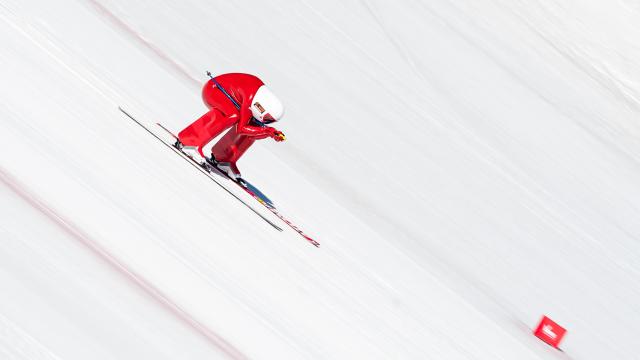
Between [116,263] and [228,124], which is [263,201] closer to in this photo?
[228,124]

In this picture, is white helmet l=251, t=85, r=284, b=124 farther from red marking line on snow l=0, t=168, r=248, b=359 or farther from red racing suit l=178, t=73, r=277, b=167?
red marking line on snow l=0, t=168, r=248, b=359

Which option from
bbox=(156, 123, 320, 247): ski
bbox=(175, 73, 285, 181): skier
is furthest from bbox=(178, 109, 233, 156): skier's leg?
bbox=(156, 123, 320, 247): ski

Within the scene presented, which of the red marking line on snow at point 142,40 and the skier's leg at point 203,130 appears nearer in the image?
the skier's leg at point 203,130

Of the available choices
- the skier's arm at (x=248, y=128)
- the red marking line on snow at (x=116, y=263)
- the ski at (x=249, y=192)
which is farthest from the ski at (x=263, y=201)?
the red marking line on snow at (x=116, y=263)

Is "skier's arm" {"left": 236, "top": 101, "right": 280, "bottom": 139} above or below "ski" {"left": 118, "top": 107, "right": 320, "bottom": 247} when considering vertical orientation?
above

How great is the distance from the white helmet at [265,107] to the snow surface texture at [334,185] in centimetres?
52

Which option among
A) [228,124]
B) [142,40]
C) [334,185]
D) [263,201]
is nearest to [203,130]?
[228,124]

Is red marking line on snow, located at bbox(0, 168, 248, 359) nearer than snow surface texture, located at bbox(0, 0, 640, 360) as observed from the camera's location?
Yes

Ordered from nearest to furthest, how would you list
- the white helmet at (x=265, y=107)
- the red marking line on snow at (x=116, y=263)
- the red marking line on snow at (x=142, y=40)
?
the red marking line on snow at (x=116, y=263) → the white helmet at (x=265, y=107) → the red marking line on snow at (x=142, y=40)

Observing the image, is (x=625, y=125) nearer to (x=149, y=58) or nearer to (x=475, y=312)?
(x=475, y=312)

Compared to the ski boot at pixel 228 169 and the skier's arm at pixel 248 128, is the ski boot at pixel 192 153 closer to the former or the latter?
the ski boot at pixel 228 169

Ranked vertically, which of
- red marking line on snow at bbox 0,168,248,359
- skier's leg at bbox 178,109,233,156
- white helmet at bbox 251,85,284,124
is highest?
white helmet at bbox 251,85,284,124

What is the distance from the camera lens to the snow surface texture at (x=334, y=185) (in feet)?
16.8

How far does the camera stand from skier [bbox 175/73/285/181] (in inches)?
Answer: 225
